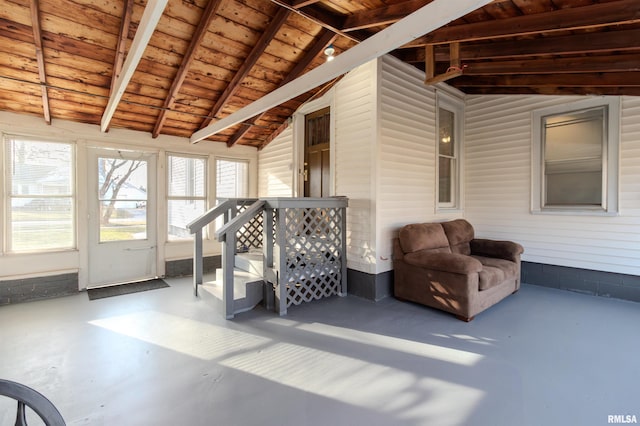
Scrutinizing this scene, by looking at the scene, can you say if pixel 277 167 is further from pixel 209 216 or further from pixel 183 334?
pixel 183 334

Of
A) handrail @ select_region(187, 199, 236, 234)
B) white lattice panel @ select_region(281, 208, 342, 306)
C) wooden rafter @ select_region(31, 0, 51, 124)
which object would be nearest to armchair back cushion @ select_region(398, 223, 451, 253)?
white lattice panel @ select_region(281, 208, 342, 306)

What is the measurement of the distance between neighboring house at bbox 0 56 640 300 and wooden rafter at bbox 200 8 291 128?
1266 millimetres

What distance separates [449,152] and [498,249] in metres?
1.89

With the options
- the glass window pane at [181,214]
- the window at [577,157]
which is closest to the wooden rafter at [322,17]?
the window at [577,157]

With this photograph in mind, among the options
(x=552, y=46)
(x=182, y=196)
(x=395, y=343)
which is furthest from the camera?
(x=182, y=196)

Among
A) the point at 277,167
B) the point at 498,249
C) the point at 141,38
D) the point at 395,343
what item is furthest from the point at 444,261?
the point at 277,167

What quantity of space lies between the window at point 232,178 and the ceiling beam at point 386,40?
2.83 m

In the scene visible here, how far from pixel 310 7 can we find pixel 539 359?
425 centimetres

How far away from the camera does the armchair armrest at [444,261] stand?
341cm

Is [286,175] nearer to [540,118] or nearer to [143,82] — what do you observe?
[143,82]

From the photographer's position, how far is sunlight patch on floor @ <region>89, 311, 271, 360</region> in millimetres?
2873

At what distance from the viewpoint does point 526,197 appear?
16.2 ft

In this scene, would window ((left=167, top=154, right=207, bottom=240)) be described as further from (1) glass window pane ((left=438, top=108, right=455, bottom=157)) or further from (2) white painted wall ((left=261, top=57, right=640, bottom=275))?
(1) glass window pane ((left=438, top=108, right=455, bottom=157))

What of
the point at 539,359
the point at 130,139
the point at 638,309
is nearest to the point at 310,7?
the point at 130,139
